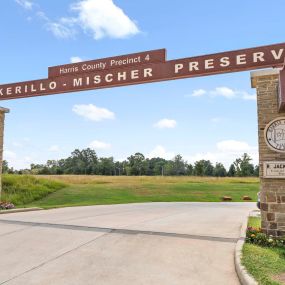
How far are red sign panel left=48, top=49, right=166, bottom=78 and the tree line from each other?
88652mm

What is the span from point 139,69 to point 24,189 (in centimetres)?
2141

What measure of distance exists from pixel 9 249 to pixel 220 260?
16.6ft

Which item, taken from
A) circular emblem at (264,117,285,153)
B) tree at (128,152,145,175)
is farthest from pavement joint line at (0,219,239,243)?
tree at (128,152,145,175)

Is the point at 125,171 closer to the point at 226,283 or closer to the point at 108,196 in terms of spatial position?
the point at 108,196

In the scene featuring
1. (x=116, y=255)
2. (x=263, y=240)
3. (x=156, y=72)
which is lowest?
(x=116, y=255)

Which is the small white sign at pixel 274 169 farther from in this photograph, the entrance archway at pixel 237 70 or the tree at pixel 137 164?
the tree at pixel 137 164

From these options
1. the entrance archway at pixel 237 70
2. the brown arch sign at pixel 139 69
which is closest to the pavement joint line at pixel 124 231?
the entrance archway at pixel 237 70

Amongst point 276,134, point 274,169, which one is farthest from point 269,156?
point 276,134

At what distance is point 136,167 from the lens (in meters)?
142

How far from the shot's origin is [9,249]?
28.1ft

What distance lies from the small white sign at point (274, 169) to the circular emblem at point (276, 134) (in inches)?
16.0

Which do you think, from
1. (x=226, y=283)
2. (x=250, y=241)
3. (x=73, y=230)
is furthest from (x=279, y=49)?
(x=73, y=230)

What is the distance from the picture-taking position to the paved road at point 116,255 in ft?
20.9

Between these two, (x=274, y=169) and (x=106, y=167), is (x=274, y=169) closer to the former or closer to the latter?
(x=274, y=169)
